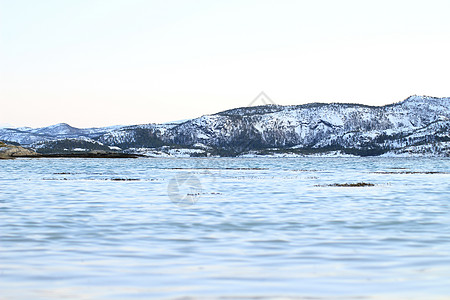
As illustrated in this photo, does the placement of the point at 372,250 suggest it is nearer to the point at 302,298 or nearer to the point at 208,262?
the point at 208,262

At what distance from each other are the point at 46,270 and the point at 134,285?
3.49 m

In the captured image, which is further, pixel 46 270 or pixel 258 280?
pixel 46 270

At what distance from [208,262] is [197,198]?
1114 inches

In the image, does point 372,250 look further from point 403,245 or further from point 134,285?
point 134,285

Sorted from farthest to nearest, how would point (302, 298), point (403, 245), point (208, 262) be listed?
point (403, 245) → point (208, 262) → point (302, 298)

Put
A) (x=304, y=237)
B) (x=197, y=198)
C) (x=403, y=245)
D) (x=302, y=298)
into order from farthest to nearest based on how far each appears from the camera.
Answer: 1. (x=197, y=198)
2. (x=304, y=237)
3. (x=403, y=245)
4. (x=302, y=298)

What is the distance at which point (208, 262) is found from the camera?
60.2 feet

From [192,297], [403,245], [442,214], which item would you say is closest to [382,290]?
[192,297]

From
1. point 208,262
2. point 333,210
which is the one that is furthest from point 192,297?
point 333,210

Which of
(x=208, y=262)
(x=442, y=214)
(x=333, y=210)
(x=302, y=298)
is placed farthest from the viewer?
(x=333, y=210)

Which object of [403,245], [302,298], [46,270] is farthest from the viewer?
[403,245]

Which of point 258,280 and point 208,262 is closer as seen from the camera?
point 258,280

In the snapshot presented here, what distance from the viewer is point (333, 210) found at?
119 feet

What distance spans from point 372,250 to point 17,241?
13.4m
